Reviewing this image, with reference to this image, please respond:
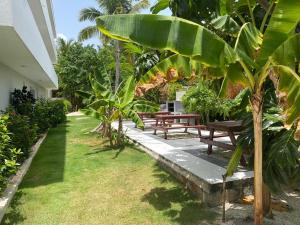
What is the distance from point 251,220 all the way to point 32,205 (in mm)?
3921

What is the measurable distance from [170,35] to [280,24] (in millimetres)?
1148

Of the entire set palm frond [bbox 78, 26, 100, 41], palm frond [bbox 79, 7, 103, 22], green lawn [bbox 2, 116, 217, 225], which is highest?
palm frond [bbox 79, 7, 103, 22]

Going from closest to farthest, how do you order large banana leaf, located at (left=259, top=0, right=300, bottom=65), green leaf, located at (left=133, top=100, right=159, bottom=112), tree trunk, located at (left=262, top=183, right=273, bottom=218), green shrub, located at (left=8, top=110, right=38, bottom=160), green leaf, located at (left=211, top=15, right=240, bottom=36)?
large banana leaf, located at (left=259, top=0, right=300, bottom=65), green leaf, located at (left=211, top=15, right=240, bottom=36), tree trunk, located at (left=262, top=183, right=273, bottom=218), green shrub, located at (left=8, top=110, right=38, bottom=160), green leaf, located at (left=133, top=100, right=159, bottom=112)

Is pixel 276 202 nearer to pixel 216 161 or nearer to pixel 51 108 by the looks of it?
pixel 216 161

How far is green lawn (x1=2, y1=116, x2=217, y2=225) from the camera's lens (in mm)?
5344

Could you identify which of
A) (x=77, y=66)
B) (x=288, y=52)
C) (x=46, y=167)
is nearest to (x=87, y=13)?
(x=46, y=167)

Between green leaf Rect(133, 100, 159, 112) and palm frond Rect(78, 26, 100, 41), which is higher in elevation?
palm frond Rect(78, 26, 100, 41)

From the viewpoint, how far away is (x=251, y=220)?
200 inches

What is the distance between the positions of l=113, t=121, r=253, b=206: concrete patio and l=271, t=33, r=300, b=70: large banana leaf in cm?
282

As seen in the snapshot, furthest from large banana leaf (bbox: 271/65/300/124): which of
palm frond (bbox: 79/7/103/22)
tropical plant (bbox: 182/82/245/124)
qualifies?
A: palm frond (bbox: 79/7/103/22)

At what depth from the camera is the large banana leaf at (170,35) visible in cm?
340

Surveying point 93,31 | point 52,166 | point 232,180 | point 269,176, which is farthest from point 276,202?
point 93,31

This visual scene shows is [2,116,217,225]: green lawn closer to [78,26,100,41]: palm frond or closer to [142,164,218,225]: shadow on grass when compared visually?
[142,164,218,225]: shadow on grass

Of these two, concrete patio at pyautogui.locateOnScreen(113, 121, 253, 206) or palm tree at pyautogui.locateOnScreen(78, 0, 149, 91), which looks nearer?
concrete patio at pyautogui.locateOnScreen(113, 121, 253, 206)
